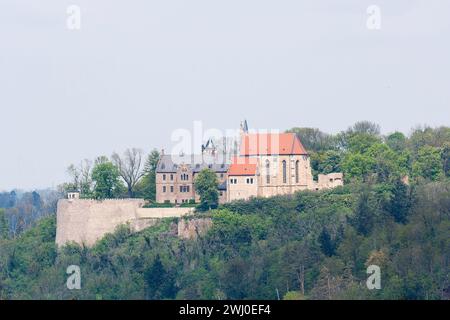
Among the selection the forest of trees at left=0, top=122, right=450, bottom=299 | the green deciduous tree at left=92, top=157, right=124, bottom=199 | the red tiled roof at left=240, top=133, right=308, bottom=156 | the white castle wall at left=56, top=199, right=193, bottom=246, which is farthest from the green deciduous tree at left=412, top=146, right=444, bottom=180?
the green deciduous tree at left=92, top=157, right=124, bottom=199

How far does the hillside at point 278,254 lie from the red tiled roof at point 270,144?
A: 2.40m

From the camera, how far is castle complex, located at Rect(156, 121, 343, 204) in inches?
3649

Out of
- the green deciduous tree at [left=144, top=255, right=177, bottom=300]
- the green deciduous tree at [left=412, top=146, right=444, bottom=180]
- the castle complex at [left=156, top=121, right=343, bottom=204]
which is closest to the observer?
the green deciduous tree at [left=144, top=255, right=177, bottom=300]

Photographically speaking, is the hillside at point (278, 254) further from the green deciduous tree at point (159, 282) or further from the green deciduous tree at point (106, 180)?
the green deciduous tree at point (106, 180)

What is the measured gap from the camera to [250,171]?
9225 cm

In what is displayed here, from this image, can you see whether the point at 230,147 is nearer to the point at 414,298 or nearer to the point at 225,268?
the point at 225,268

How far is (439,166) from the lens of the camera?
99.2 m

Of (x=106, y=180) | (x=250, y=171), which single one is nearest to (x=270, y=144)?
(x=250, y=171)

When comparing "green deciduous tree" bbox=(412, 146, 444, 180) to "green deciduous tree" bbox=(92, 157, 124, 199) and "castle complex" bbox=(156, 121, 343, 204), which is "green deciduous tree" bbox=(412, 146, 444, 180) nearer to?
"castle complex" bbox=(156, 121, 343, 204)

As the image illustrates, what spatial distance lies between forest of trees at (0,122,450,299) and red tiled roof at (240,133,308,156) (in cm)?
231

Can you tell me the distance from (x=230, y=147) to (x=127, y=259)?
862cm
